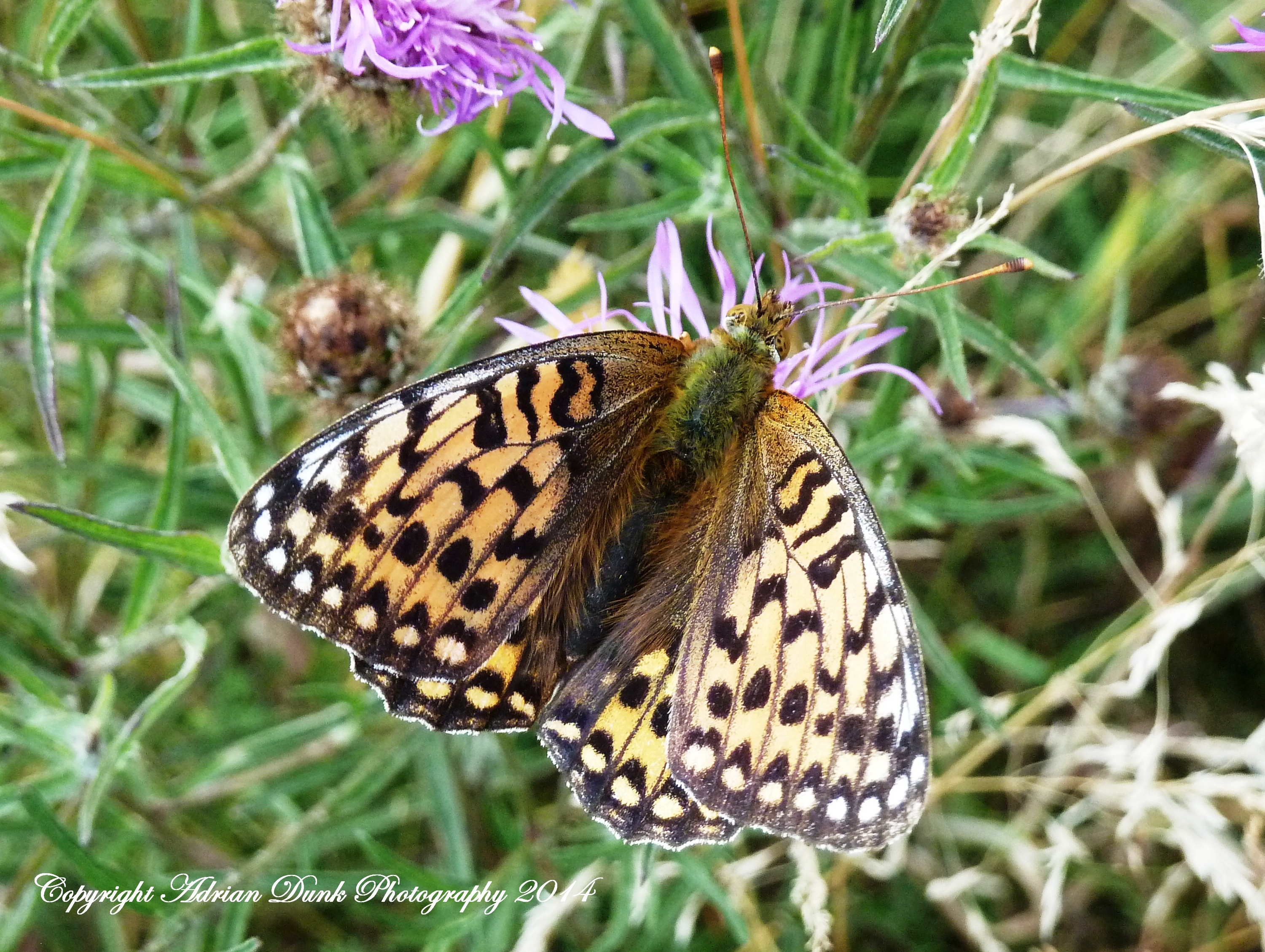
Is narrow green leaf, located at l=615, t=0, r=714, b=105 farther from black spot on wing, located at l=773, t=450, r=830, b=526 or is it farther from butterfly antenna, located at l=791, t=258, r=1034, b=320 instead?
black spot on wing, located at l=773, t=450, r=830, b=526

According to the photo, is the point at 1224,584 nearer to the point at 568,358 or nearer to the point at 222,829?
the point at 568,358

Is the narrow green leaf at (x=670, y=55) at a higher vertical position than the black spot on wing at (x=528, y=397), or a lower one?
higher

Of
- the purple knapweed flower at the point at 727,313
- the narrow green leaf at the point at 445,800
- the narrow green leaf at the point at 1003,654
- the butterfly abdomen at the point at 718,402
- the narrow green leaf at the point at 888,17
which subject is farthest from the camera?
the narrow green leaf at the point at 1003,654

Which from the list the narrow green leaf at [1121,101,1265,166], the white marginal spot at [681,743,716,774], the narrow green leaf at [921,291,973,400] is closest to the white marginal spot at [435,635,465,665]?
the white marginal spot at [681,743,716,774]

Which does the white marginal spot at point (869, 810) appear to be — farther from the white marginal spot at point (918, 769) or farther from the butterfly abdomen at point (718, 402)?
the butterfly abdomen at point (718, 402)

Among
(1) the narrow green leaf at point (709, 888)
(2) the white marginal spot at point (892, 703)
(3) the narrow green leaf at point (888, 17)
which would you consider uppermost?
(3) the narrow green leaf at point (888, 17)

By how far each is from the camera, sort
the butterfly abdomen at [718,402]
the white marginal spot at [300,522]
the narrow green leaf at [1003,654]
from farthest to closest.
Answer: the narrow green leaf at [1003,654], the butterfly abdomen at [718,402], the white marginal spot at [300,522]

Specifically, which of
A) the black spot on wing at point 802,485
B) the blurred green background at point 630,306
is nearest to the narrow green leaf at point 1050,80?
the blurred green background at point 630,306
